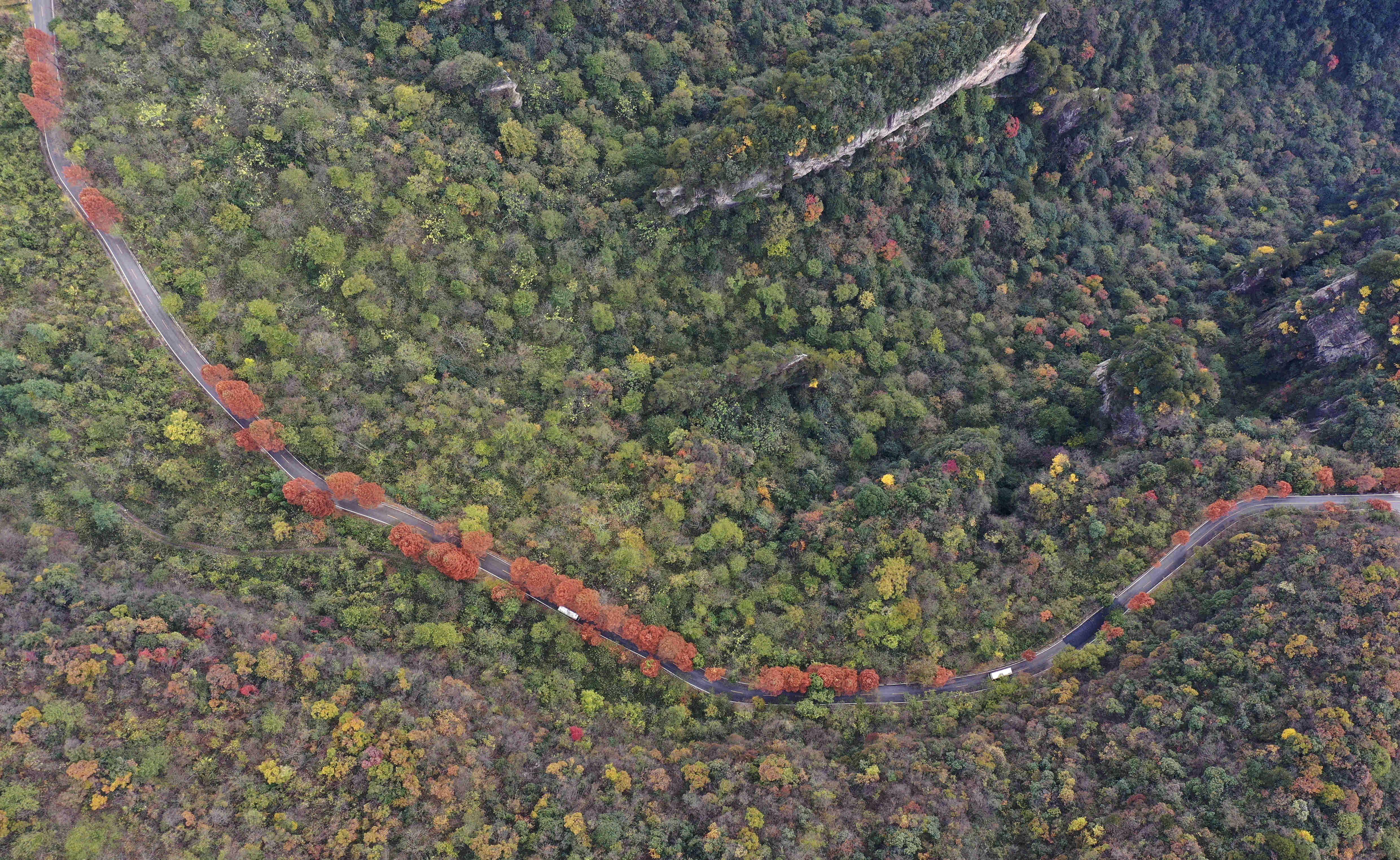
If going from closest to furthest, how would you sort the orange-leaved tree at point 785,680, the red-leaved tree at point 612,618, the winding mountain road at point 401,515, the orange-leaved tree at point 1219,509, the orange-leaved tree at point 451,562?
the orange-leaved tree at point 451,562, the orange-leaved tree at point 785,680, the red-leaved tree at point 612,618, the winding mountain road at point 401,515, the orange-leaved tree at point 1219,509

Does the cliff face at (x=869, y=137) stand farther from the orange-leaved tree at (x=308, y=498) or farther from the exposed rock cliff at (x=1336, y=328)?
the orange-leaved tree at (x=308, y=498)

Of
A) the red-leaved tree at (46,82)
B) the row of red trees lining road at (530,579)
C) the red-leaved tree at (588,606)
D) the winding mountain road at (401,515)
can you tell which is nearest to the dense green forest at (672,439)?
the winding mountain road at (401,515)

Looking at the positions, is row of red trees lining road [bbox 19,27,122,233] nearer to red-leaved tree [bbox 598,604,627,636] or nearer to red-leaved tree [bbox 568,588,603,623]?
red-leaved tree [bbox 568,588,603,623]

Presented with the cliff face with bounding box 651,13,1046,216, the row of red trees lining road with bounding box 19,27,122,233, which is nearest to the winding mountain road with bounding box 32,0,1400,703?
the row of red trees lining road with bounding box 19,27,122,233

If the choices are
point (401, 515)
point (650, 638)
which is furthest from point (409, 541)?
point (650, 638)

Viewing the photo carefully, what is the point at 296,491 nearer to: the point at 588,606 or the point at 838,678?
the point at 588,606
